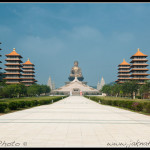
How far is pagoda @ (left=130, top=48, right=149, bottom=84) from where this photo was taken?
9019 cm

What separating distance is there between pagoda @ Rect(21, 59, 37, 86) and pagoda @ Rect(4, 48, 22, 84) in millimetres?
7925

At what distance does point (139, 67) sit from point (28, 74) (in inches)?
2221

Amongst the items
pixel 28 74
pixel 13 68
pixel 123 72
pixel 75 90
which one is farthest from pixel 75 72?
pixel 13 68

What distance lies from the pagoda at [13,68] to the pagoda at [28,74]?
26.0 feet

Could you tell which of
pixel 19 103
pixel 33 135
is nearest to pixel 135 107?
pixel 19 103

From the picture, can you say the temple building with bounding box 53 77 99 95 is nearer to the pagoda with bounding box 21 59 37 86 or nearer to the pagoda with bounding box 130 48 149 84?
the pagoda with bounding box 21 59 37 86

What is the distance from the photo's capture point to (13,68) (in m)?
92.1

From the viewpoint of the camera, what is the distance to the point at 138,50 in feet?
313

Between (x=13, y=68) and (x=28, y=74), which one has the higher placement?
(x=13, y=68)

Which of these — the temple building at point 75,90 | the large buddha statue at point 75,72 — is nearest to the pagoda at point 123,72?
the temple building at point 75,90

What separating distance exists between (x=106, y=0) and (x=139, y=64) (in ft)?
293

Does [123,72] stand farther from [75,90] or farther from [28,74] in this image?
[28,74]

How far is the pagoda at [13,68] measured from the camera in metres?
91.8

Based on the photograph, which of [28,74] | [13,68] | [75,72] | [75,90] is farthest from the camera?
[75,72]
